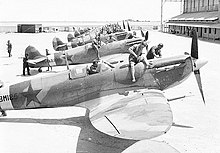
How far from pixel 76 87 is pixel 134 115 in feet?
8.16

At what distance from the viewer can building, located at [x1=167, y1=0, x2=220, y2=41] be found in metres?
45.9

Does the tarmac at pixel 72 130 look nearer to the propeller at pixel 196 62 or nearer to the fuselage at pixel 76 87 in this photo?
the fuselage at pixel 76 87

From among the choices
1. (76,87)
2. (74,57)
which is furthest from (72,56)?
(76,87)

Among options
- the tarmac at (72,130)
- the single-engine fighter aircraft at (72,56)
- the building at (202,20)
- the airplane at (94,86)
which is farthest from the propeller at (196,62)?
the building at (202,20)

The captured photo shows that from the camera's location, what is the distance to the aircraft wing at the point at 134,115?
645cm

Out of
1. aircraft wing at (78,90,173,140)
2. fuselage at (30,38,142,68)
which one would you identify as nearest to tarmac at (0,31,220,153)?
aircraft wing at (78,90,173,140)

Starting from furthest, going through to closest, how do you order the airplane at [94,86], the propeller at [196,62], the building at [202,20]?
1. the building at [202,20]
2. the propeller at [196,62]
3. the airplane at [94,86]

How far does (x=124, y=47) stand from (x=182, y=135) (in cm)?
1121

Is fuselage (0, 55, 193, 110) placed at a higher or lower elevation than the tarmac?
higher

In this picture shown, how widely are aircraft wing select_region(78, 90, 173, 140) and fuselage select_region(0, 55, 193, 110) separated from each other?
465 mm

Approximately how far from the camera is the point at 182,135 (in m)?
8.16

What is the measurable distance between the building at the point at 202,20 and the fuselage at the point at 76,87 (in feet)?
118

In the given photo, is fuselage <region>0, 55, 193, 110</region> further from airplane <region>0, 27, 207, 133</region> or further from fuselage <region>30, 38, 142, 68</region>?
fuselage <region>30, 38, 142, 68</region>

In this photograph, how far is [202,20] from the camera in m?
53.3
